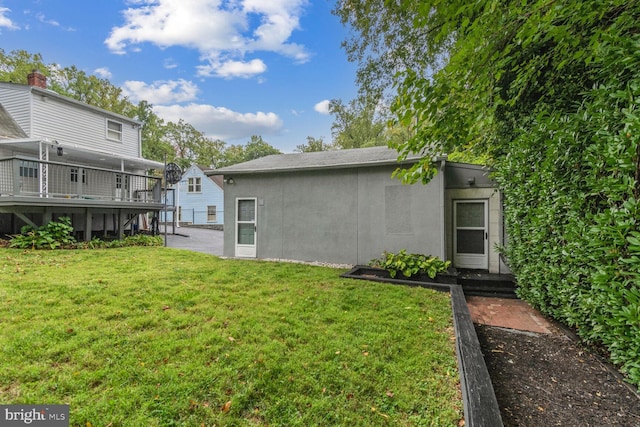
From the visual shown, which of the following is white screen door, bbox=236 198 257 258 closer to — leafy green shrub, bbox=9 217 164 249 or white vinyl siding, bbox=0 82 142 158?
leafy green shrub, bbox=9 217 164 249

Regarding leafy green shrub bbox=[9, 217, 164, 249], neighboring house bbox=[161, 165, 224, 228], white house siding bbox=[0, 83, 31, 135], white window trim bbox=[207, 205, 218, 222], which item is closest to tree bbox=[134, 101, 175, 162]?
neighboring house bbox=[161, 165, 224, 228]

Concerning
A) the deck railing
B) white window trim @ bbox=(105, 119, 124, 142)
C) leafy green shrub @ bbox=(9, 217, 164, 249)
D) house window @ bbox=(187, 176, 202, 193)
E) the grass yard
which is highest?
white window trim @ bbox=(105, 119, 124, 142)

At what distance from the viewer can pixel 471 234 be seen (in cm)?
669

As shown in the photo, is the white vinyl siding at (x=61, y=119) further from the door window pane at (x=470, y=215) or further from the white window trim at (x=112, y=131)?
the door window pane at (x=470, y=215)

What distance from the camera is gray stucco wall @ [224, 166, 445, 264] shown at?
6.49 metres

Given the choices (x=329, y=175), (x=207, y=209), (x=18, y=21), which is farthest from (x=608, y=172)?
(x=207, y=209)

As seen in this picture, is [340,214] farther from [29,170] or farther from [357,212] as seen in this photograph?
[29,170]

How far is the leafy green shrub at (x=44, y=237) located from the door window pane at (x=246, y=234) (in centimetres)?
537

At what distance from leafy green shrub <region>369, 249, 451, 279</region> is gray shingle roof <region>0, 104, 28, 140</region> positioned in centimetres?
1355

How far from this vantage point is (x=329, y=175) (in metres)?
7.41

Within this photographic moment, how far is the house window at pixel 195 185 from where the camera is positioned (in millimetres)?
23391

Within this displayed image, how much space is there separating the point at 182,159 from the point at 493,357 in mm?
37866

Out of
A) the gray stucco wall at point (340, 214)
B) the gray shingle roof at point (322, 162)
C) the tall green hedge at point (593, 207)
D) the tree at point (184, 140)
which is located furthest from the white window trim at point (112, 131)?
the tree at point (184, 140)

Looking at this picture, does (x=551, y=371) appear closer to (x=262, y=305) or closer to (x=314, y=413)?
(x=314, y=413)
